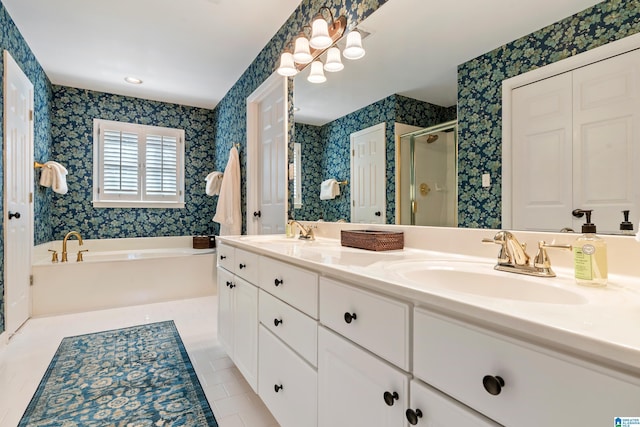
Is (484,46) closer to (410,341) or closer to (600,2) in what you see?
(600,2)

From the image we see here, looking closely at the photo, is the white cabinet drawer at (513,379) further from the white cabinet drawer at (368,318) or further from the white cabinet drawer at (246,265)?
the white cabinet drawer at (246,265)

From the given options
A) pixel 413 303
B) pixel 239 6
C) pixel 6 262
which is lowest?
pixel 6 262

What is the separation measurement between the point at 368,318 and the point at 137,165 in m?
4.29

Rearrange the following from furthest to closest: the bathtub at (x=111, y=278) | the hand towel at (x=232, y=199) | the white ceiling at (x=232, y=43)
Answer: the hand towel at (x=232, y=199), the bathtub at (x=111, y=278), the white ceiling at (x=232, y=43)

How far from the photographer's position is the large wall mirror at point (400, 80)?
3.65 ft

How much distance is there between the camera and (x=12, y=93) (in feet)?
7.93

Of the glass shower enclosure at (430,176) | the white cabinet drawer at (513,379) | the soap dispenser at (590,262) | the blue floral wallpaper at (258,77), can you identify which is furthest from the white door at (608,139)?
the blue floral wallpaper at (258,77)

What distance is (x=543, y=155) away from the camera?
98 cm

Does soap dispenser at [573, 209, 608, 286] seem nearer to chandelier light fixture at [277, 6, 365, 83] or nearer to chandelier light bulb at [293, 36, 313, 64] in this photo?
chandelier light fixture at [277, 6, 365, 83]

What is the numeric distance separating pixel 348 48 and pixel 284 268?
1.22 m

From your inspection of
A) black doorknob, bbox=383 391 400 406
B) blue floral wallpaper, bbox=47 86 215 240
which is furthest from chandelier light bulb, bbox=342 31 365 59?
blue floral wallpaper, bbox=47 86 215 240

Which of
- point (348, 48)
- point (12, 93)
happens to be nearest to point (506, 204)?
point (348, 48)

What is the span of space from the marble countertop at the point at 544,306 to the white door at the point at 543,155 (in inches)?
7.1

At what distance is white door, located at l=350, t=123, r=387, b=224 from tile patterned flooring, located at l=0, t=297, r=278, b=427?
108cm
